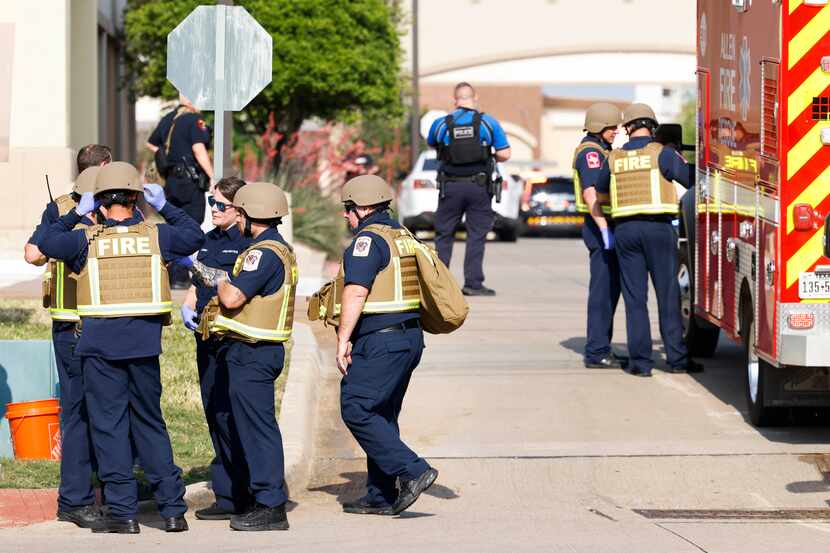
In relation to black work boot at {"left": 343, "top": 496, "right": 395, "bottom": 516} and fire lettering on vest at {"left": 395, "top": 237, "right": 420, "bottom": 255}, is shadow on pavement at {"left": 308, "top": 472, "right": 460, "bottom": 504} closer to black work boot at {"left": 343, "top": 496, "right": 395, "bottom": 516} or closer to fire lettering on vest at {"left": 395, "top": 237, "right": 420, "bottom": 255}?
black work boot at {"left": 343, "top": 496, "right": 395, "bottom": 516}

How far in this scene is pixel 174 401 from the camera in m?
10.9

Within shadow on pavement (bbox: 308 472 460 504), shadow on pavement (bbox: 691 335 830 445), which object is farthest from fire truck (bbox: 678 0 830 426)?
shadow on pavement (bbox: 308 472 460 504)

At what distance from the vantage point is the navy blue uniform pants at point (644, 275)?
475 inches

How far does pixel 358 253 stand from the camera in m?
8.02

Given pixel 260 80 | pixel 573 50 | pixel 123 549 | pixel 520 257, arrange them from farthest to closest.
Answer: pixel 573 50 < pixel 520 257 < pixel 260 80 < pixel 123 549

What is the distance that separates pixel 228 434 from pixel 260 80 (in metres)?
4.64

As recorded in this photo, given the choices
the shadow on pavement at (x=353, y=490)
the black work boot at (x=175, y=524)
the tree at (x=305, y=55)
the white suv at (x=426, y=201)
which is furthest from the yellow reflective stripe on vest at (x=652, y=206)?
the tree at (x=305, y=55)

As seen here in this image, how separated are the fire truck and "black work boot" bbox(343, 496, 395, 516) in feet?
8.20

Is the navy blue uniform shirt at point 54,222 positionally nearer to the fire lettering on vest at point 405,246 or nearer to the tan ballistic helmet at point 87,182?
the tan ballistic helmet at point 87,182

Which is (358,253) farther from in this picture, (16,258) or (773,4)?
(16,258)

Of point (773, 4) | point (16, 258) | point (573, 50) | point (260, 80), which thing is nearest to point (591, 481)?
point (773, 4)

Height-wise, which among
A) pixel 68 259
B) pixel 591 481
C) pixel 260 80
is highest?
pixel 260 80

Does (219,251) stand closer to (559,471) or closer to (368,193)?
(368,193)

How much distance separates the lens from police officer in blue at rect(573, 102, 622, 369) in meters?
12.4
